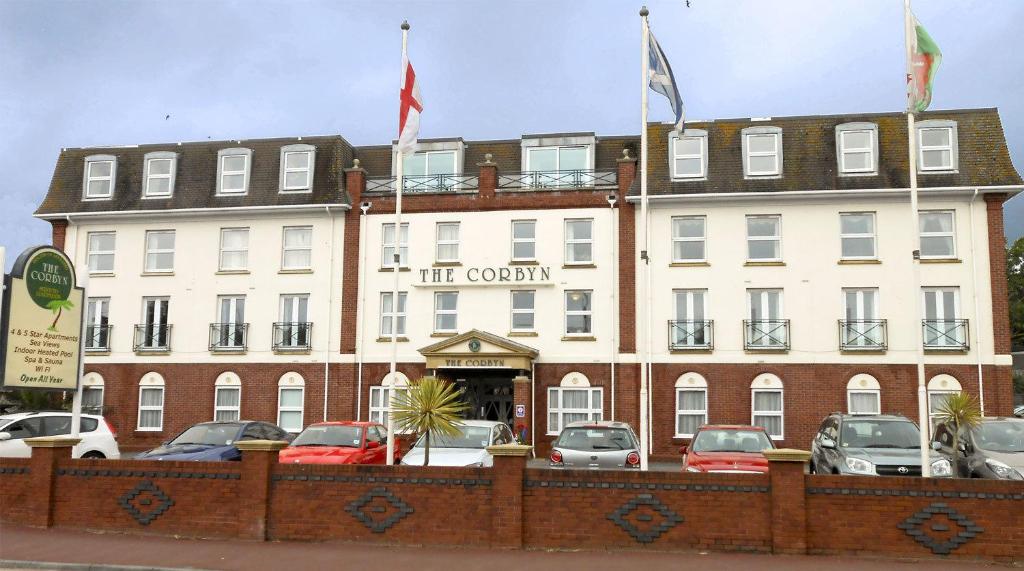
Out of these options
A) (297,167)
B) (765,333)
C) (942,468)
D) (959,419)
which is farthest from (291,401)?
(942,468)

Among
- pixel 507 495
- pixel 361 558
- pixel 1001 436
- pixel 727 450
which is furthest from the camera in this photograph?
pixel 727 450

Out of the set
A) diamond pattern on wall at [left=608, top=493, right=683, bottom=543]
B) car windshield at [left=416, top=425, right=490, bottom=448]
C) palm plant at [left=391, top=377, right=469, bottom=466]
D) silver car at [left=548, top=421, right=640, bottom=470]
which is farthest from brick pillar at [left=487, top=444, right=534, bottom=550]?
car windshield at [left=416, top=425, right=490, bottom=448]

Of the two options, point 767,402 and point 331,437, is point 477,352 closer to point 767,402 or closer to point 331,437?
point 767,402

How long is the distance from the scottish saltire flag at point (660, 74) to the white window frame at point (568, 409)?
15604 mm

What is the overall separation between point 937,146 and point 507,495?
24424mm

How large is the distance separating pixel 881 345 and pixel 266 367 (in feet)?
66.9

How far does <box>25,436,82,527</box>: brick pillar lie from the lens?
48.2 ft

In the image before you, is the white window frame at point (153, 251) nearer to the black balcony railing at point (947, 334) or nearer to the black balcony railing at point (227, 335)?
the black balcony railing at point (227, 335)

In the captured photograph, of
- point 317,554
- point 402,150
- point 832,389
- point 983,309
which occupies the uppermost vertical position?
point 402,150

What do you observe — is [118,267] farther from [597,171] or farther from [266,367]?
[597,171]

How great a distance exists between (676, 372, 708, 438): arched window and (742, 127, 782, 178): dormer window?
6999 mm

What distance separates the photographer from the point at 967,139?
105 ft

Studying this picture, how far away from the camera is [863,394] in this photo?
31.4 metres

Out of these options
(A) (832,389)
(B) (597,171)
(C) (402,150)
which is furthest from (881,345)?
(C) (402,150)
